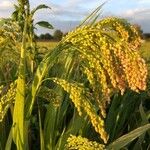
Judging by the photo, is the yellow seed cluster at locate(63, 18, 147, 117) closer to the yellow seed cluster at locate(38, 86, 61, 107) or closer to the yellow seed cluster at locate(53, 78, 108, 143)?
the yellow seed cluster at locate(53, 78, 108, 143)

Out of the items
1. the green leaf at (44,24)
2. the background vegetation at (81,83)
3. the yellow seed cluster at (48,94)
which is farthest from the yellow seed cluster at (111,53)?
the green leaf at (44,24)

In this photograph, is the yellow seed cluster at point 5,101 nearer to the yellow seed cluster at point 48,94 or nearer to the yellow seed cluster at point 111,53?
the yellow seed cluster at point 48,94

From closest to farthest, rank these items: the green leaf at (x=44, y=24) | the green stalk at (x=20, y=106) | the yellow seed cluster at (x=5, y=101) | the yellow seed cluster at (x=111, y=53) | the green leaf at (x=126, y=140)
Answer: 1. the yellow seed cluster at (x=111, y=53)
2. the yellow seed cluster at (x=5, y=101)
3. the green stalk at (x=20, y=106)
4. the green leaf at (x=126, y=140)
5. the green leaf at (x=44, y=24)

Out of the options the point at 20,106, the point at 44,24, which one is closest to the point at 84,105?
the point at 20,106

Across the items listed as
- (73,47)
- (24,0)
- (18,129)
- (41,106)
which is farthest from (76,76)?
(73,47)

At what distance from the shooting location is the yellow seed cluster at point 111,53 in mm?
2148

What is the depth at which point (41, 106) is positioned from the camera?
14.6 feet

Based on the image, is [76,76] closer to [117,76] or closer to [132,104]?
[132,104]

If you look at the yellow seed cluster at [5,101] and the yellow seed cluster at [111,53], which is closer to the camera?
the yellow seed cluster at [111,53]

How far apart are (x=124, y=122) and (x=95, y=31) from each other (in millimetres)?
2773

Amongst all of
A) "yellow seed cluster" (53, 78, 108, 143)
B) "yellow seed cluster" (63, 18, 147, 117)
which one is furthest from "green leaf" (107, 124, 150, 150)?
"yellow seed cluster" (53, 78, 108, 143)

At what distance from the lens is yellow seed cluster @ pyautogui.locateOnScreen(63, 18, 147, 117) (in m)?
2.15

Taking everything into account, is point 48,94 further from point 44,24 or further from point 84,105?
point 44,24

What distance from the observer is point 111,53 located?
2.32 meters
